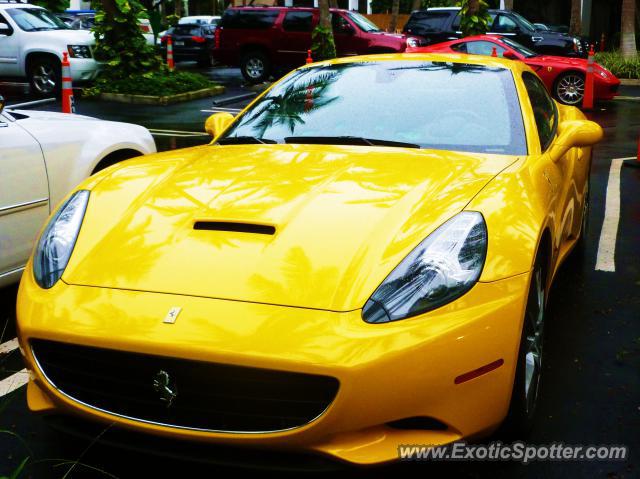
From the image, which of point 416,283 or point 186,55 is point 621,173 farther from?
point 186,55

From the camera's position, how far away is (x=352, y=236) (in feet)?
9.71

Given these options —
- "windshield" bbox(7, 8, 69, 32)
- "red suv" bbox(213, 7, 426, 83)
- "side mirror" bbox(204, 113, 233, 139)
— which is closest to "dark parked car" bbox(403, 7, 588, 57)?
"red suv" bbox(213, 7, 426, 83)

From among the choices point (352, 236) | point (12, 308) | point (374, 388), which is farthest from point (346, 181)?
point (12, 308)

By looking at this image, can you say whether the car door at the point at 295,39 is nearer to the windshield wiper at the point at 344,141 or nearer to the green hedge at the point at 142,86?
the green hedge at the point at 142,86

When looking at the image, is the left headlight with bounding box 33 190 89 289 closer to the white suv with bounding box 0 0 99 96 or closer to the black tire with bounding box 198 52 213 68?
the white suv with bounding box 0 0 99 96

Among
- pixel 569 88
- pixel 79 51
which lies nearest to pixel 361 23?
pixel 569 88

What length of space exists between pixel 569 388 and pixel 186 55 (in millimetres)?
23862

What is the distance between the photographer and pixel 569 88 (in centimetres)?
1566

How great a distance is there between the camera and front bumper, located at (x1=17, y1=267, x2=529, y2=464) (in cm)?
252

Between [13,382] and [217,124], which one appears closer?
[13,382]

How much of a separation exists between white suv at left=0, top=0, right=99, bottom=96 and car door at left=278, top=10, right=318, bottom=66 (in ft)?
16.4

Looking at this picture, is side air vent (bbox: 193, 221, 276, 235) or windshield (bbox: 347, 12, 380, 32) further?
windshield (bbox: 347, 12, 380, 32)

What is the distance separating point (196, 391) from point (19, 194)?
2346 mm

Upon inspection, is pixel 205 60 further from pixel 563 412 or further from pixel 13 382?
pixel 563 412
